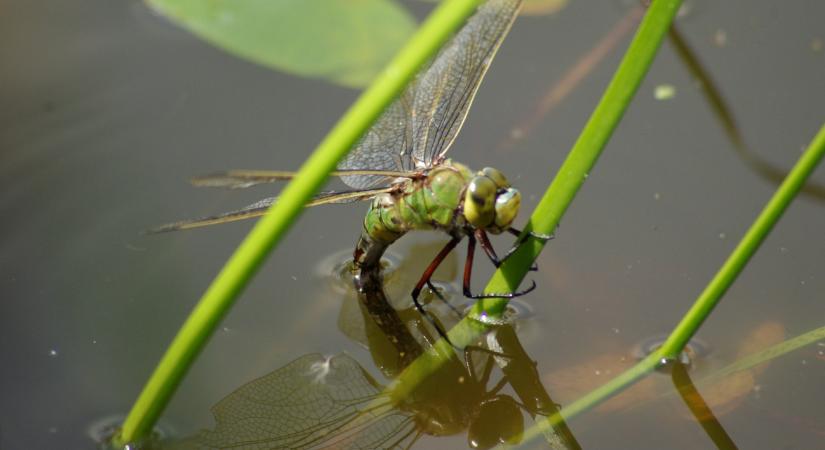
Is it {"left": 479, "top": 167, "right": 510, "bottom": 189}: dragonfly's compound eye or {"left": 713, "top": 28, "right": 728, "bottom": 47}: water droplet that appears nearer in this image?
{"left": 479, "top": 167, "right": 510, "bottom": 189}: dragonfly's compound eye

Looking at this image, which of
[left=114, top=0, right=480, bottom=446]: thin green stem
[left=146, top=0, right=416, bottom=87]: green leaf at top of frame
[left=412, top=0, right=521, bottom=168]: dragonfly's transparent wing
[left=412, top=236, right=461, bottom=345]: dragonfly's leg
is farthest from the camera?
[left=146, top=0, right=416, bottom=87]: green leaf at top of frame

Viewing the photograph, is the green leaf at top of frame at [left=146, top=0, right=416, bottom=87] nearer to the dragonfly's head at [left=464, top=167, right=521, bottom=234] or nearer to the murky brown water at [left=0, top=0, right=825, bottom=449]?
the murky brown water at [left=0, top=0, right=825, bottom=449]

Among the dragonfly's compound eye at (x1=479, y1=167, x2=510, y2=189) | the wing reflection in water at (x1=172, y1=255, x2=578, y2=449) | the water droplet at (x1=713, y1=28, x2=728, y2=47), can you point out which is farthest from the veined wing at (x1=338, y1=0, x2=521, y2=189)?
the water droplet at (x1=713, y1=28, x2=728, y2=47)

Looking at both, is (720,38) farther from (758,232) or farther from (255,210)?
(255,210)

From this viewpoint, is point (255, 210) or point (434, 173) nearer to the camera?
point (255, 210)

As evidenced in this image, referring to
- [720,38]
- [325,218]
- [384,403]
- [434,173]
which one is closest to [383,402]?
[384,403]

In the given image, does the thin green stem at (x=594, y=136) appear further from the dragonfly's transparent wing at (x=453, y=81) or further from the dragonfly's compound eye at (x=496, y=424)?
the dragonfly's transparent wing at (x=453, y=81)

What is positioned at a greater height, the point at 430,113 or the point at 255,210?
the point at 430,113
